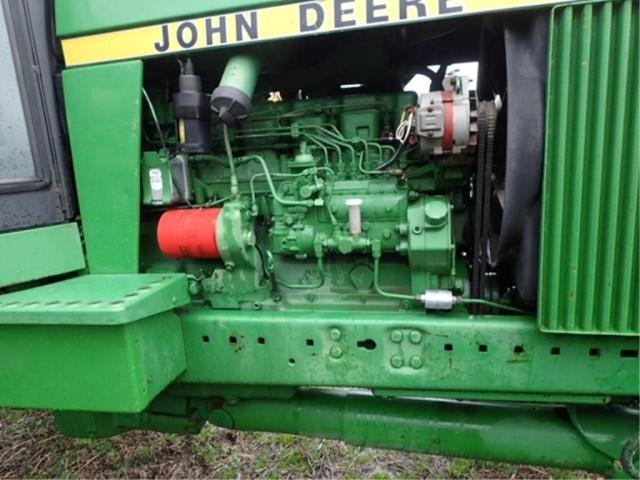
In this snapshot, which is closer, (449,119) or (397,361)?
(449,119)

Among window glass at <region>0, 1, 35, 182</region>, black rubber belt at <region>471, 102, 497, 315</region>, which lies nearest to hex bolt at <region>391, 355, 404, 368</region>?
black rubber belt at <region>471, 102, 497, 315</region>

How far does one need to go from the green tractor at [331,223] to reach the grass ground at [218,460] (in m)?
0.55

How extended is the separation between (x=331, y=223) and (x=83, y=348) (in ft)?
2.90

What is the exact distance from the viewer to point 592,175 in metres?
1.17

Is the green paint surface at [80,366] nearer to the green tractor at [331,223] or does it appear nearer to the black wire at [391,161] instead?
the green tractor at [331,223]

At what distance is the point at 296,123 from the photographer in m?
1.64

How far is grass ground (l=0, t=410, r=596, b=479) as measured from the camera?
2086 mm

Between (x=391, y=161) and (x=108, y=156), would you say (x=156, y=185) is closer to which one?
(x=108, y=156)

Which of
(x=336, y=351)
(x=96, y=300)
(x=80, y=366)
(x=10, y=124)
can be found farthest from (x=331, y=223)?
(x=10, y=124)

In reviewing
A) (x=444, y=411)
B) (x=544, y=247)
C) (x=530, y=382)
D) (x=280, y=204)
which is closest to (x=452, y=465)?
(x=444, y=411)

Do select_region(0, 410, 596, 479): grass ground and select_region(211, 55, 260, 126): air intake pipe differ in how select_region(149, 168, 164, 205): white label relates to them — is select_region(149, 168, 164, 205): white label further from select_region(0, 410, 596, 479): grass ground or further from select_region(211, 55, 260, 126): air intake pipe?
select_region(0, 410, 596, 479): grass ground

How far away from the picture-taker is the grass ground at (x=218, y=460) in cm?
209

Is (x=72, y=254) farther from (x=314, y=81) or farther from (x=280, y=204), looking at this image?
(x=314, y=81)

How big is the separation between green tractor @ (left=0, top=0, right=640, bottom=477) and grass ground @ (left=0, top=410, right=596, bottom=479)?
55 centimetres
